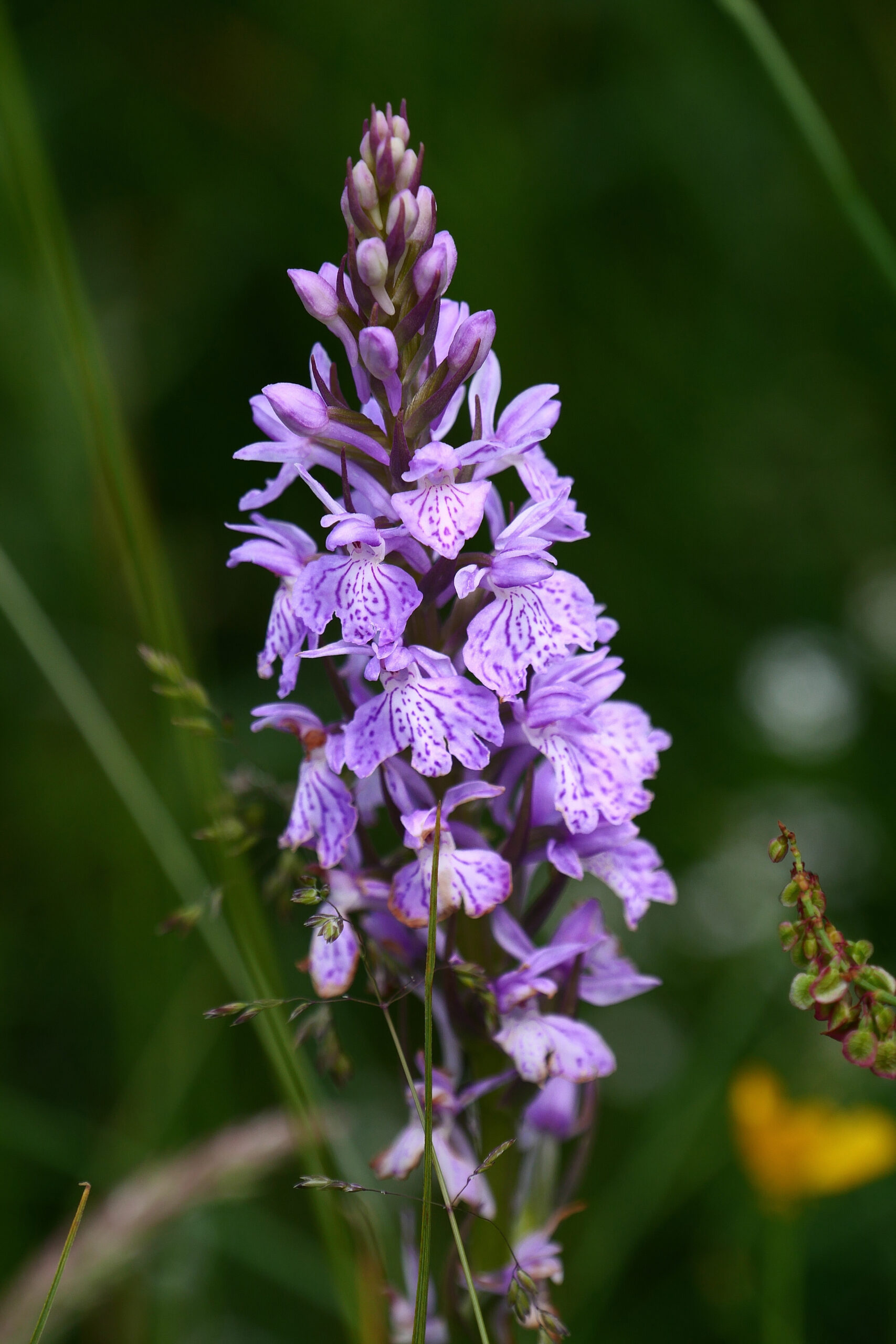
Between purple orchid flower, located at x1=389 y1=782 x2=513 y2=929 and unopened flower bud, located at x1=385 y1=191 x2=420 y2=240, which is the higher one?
unopened flower bud, located at x1=385 y1=191 x2=420 y2=240

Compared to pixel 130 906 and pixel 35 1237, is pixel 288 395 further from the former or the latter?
pixel 35 1237

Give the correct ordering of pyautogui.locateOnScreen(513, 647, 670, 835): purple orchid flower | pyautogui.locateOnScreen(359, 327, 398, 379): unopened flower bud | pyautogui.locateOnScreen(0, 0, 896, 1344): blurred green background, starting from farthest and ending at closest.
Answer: pyautogui.locateOnScreen(0, 0, 896, 1344): blurred green background
pyautogui.locateOnScreen(513, 647, 670, 835): purple orchid flower
pyautogui.locateOnScreen(359, 327, 398, 379): unopened flower bud

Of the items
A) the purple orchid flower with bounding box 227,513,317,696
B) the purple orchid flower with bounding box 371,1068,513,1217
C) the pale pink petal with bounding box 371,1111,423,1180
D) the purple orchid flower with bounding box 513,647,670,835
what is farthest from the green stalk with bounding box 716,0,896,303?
the pale pink petal with bounding box 371,1111,423,1180

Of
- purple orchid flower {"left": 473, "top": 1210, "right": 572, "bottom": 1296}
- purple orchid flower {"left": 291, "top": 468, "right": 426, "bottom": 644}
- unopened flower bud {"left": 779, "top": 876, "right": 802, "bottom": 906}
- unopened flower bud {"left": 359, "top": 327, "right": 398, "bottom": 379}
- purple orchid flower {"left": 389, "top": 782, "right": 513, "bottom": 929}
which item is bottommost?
purple orchid flower {"left": 473, "top": 1210, "right": 572, "bottom": 1296}

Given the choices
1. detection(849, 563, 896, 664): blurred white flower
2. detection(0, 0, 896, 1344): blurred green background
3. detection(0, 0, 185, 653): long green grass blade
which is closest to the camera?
detection(0, 0, 185, 653): long green grass blade

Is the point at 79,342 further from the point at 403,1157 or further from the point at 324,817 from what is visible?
the point at 403,1157

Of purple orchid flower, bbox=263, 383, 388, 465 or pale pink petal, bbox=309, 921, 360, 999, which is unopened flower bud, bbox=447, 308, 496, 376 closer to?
purple orchid flower, bbox=263, 383, 388, 465

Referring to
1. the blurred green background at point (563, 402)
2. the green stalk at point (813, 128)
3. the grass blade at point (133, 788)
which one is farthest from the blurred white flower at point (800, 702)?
the grass blade at point (133, 788)

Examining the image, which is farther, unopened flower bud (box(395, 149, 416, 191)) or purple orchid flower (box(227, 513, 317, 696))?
purple orchid flower (box(227, 513, 317, 696))

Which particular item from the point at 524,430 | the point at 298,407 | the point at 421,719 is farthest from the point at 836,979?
the point at 298,407
